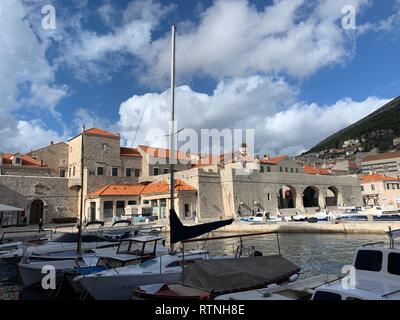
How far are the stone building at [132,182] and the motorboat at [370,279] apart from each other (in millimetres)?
30673

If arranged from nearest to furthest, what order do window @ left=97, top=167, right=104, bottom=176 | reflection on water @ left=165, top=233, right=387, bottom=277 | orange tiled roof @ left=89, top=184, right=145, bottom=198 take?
1. reflection on water @ left=165, top=233, right=387, bottom=277
2. orange tiled roof @ left=89, top=184, right=145, bottom=198
3. window @ left=97, top=167, right=104, bottom=176


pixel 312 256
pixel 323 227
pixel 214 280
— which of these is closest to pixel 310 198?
pixel 323 227

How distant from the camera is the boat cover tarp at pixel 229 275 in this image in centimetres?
687

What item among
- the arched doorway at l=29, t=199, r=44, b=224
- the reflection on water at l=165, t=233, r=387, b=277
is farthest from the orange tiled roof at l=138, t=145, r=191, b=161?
the reflection on water at l=165, t=233, r=387, b=277

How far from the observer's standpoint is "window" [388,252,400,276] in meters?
6.57

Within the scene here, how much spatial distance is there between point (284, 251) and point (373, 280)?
12541 millimetres

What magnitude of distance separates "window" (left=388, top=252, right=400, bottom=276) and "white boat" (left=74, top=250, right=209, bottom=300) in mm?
4420

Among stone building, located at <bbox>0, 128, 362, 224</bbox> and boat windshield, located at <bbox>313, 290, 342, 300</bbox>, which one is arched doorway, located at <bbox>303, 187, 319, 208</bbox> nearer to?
stone building, located at <bbox>0, 128, 362, 224</bbox>

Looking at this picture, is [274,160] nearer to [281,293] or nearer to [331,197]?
[331,197]

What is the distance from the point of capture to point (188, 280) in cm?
718

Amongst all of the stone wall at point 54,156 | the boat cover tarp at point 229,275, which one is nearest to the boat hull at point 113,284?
the boat cover tarp at point 229,275
